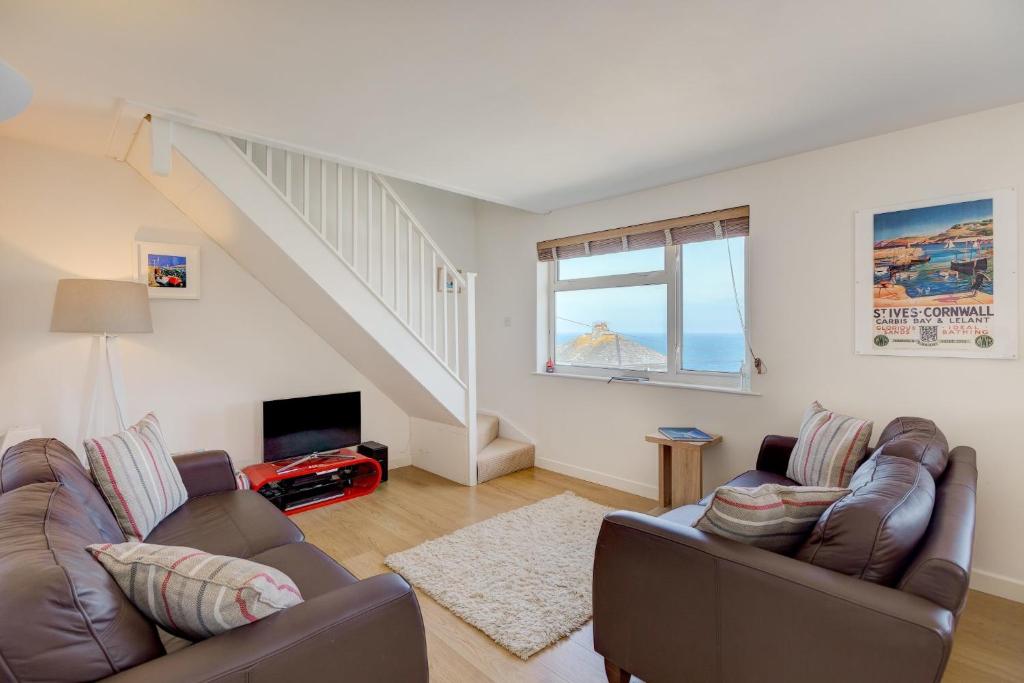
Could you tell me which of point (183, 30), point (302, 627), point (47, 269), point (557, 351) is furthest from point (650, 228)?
point (47, 269)

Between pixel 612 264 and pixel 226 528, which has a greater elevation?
pixel 612 264

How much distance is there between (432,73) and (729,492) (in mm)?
1855

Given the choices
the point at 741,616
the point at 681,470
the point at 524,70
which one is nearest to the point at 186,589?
Answer: the point at 741,616

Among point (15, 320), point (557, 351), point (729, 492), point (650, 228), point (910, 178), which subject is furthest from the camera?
point (557, 351)

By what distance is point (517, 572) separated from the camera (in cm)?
250

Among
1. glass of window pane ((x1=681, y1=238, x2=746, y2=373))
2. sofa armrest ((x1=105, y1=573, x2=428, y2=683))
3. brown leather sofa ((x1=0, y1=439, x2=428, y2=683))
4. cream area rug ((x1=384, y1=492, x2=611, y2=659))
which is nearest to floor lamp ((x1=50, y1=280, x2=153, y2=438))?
brown leather sofa ((x1=0, y1=439, x2=428, y2=683))

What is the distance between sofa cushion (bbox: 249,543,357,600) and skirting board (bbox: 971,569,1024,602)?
2.88 meters

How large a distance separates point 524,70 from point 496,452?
117 inches

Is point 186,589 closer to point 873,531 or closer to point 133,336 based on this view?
point 873,531

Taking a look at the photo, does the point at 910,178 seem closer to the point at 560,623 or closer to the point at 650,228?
the point at 650,228

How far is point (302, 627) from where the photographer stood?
1.07 metres

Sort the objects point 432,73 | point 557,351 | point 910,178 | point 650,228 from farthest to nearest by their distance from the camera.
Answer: point 557,351
point 650,228
point 910,178
point 432,73

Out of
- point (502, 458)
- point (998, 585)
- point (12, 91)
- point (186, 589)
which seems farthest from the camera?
point (502, 458)

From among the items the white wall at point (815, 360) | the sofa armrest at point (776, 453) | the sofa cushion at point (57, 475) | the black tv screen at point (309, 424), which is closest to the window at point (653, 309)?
the white wall at point (815, 360)
